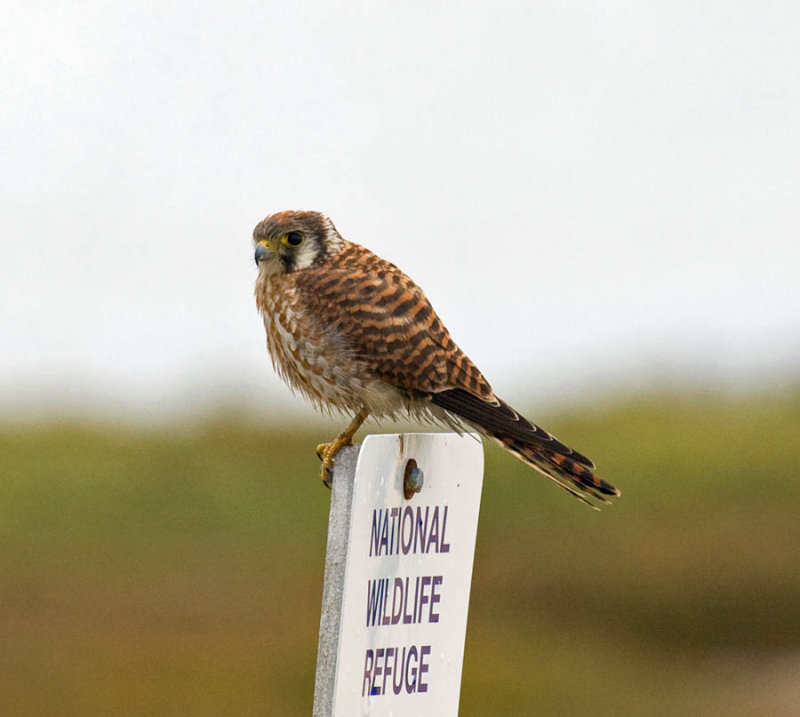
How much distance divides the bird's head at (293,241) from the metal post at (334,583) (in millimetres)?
1230

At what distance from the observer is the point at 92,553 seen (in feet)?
28.3

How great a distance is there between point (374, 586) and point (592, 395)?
10.1 meters

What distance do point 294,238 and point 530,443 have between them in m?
0.84

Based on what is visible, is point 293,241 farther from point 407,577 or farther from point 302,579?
point 302,579

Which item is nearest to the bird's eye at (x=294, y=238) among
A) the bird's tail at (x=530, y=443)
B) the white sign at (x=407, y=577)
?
the bird's tail at (x=530, y=443)

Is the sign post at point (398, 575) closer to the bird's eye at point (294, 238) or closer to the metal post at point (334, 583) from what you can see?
the metal post at point (334, 583)

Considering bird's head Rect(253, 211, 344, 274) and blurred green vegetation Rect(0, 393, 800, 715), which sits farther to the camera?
blurred green vegetation Rect(0, 393, 800, 715)

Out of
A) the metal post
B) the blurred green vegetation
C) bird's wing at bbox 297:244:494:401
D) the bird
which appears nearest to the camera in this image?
the metal post

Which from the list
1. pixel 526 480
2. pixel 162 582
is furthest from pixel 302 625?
pixel 526 480

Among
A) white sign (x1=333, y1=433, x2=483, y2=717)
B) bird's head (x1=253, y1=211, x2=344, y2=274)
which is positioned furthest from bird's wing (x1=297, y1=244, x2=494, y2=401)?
white sign (x1=333, y1=433, x2=483, y2=717)

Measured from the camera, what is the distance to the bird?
3793 millimetres

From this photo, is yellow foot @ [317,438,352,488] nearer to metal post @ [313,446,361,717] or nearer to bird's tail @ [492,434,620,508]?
bird's tail @ [492,434,620,508]

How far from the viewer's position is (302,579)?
8.45 metres

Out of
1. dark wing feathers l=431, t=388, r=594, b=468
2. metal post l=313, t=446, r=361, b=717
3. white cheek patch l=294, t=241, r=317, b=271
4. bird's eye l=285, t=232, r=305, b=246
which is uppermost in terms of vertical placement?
bird's eye l=285, t=232, r=305, b=246
